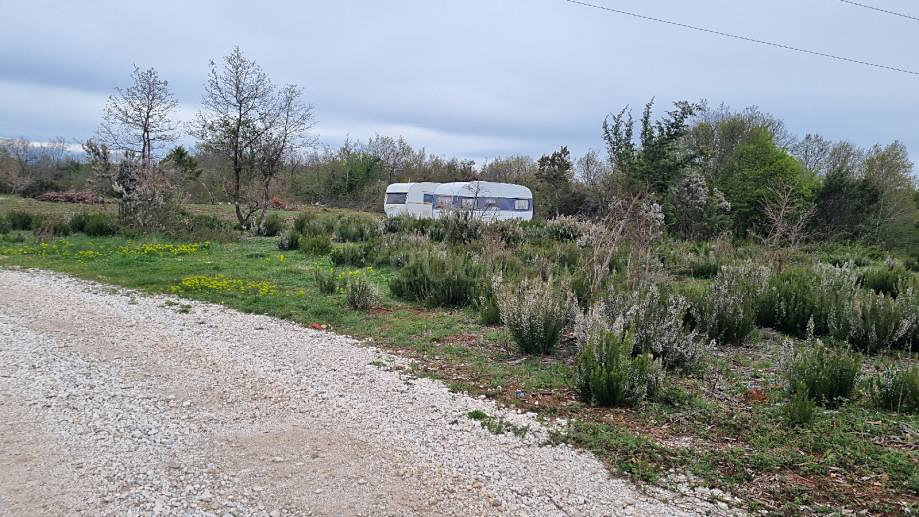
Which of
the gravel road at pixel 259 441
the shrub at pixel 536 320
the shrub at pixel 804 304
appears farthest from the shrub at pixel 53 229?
the shrub at pixel 804 304

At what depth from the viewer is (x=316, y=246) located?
12727mm

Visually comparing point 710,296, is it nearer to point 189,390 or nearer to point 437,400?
point 437,400

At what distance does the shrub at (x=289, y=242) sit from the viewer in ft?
44.6

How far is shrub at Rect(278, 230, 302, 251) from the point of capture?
1360 cm

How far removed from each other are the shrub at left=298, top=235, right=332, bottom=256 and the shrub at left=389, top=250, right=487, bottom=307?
429 cm

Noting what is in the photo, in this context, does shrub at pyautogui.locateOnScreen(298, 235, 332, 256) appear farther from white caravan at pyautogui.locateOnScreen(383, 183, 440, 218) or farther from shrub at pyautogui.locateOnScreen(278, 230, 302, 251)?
white caravan at pyautogui.locateOnScreen(383, 183, 440, 218)

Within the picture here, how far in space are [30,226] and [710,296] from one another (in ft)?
56.2

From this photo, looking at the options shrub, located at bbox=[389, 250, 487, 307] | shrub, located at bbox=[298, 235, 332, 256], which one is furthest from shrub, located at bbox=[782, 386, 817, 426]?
shrub, located at bbox=[298, 235, 332, 256]

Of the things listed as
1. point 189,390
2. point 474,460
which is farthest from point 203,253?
point 474,460

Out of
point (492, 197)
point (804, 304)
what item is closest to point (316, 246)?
point (804, 304)

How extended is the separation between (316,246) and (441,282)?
218 inches

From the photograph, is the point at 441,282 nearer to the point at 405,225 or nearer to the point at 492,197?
the point at 405,225

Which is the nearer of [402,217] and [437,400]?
Result: [437,400]

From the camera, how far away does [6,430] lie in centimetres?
354
